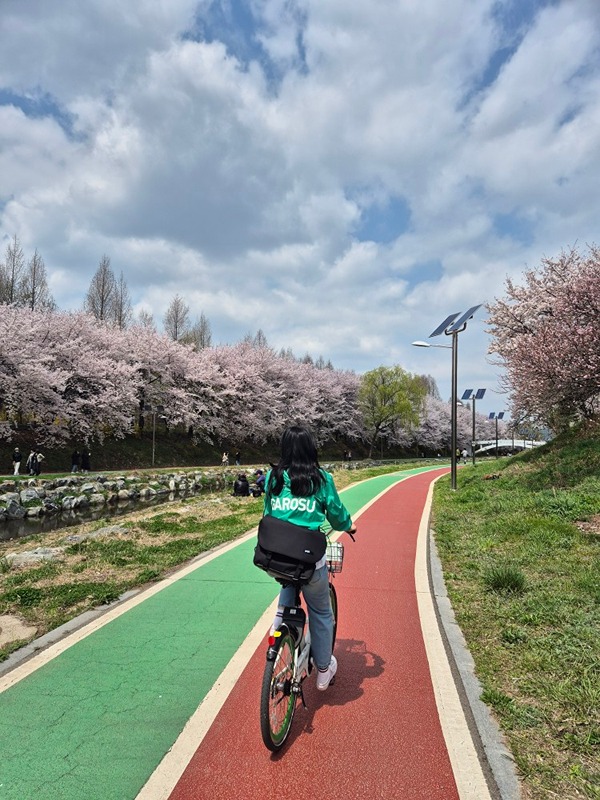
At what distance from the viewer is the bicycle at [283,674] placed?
2844mm

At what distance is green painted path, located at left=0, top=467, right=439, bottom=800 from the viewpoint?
278 cm

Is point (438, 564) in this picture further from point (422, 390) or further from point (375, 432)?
point (422, 390)

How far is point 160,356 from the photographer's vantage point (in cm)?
3894

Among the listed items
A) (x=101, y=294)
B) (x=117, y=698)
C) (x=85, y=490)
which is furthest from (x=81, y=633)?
(x=101, y=294)

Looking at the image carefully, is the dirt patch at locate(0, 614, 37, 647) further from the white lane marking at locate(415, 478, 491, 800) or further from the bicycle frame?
the white lane marking at locate(415, 478, 491, 800)

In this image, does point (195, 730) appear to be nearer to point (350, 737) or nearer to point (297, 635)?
point (297, 635)

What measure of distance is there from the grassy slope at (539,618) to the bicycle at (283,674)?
1.39 meters

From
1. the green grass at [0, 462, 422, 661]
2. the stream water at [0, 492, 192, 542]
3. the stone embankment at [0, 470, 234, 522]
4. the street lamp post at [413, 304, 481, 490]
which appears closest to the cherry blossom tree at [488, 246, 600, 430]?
the street lamp post at [413, 304, 481, 490]

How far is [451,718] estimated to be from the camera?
3402mm

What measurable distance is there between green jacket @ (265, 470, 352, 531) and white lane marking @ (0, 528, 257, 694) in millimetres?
2543

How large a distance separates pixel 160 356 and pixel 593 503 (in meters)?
34.3

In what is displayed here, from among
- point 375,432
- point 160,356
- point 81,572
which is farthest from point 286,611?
point 375,432

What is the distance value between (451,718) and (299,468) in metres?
2.06

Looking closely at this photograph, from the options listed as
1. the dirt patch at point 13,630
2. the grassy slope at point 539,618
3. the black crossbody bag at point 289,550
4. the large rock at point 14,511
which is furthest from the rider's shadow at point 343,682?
the large rock at point 14,511
